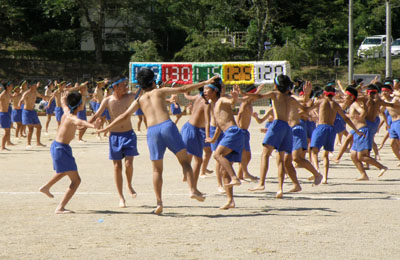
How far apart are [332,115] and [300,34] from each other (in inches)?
1540

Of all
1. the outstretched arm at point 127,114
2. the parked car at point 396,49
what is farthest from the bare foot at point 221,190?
the parked car at point 396,49

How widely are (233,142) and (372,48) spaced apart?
1579 inches

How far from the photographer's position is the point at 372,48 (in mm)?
47031

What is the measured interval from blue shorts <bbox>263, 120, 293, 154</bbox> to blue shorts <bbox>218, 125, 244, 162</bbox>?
37.2 inches

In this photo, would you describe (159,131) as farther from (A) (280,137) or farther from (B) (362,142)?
(B) (362,142)

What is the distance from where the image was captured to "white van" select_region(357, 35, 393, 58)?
1848 inches

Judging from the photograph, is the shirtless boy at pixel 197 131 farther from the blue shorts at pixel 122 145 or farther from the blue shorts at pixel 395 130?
the blue shorts at pixel 395 130

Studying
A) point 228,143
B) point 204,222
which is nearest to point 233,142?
point 228,143

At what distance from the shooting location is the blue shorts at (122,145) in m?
9.49

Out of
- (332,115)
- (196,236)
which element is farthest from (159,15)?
(196,236)

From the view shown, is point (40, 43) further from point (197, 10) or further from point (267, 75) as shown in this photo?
point (267, 75)

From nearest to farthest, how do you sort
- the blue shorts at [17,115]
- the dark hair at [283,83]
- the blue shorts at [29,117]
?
the dark hair at [283,83] < the blue shorts at [29,117] < the blue shorts at [17,115]

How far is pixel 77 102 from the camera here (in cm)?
909

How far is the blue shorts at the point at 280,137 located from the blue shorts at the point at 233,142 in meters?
0.94
